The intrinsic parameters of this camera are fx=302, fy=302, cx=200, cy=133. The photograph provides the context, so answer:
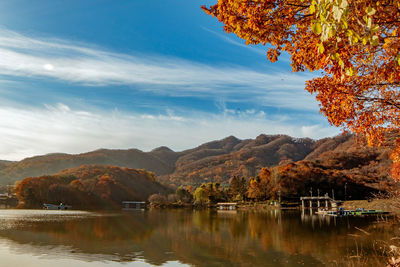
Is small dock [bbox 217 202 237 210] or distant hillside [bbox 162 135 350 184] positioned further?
distant hillside [bbox 162 135 350 184]

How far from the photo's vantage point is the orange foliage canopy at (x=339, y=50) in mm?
4195

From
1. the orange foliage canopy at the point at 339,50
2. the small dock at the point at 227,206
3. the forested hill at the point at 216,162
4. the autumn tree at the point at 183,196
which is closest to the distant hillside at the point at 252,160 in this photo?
the forested hill at the point at 216,162

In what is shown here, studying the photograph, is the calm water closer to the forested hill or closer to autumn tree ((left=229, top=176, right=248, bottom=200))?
autumn tree ((left=229, top=176, right=248, bottom=200))

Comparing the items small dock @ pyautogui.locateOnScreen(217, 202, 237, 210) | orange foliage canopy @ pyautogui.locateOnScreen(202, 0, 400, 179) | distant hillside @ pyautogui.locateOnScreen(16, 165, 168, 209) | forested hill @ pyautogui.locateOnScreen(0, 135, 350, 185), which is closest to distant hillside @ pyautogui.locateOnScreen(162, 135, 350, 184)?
forested hill @ pyautogui.locateOnScreen(0, 135, 350, 185)

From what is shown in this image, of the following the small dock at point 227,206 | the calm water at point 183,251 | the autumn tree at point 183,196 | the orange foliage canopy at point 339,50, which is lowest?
the small dock at point 227,206

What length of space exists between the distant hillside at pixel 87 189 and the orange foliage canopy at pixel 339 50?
254 ft

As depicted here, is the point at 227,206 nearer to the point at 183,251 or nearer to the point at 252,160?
the point at 183,251

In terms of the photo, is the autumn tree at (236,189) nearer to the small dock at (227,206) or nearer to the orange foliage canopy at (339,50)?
the small dock at (227,206)

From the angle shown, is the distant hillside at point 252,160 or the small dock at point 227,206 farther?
the distant hillside at point 252,160

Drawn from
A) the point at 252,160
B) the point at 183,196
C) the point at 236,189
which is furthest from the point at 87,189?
the point at 252,160

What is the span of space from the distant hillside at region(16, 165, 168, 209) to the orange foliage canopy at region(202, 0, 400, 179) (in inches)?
3052

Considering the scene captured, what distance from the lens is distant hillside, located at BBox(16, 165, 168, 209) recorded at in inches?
2972

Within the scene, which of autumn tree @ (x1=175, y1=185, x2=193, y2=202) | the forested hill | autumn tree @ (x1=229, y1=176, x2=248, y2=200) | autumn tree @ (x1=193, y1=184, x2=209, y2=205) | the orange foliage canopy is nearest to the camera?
the orange foliage canopy

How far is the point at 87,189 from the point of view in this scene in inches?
3374
